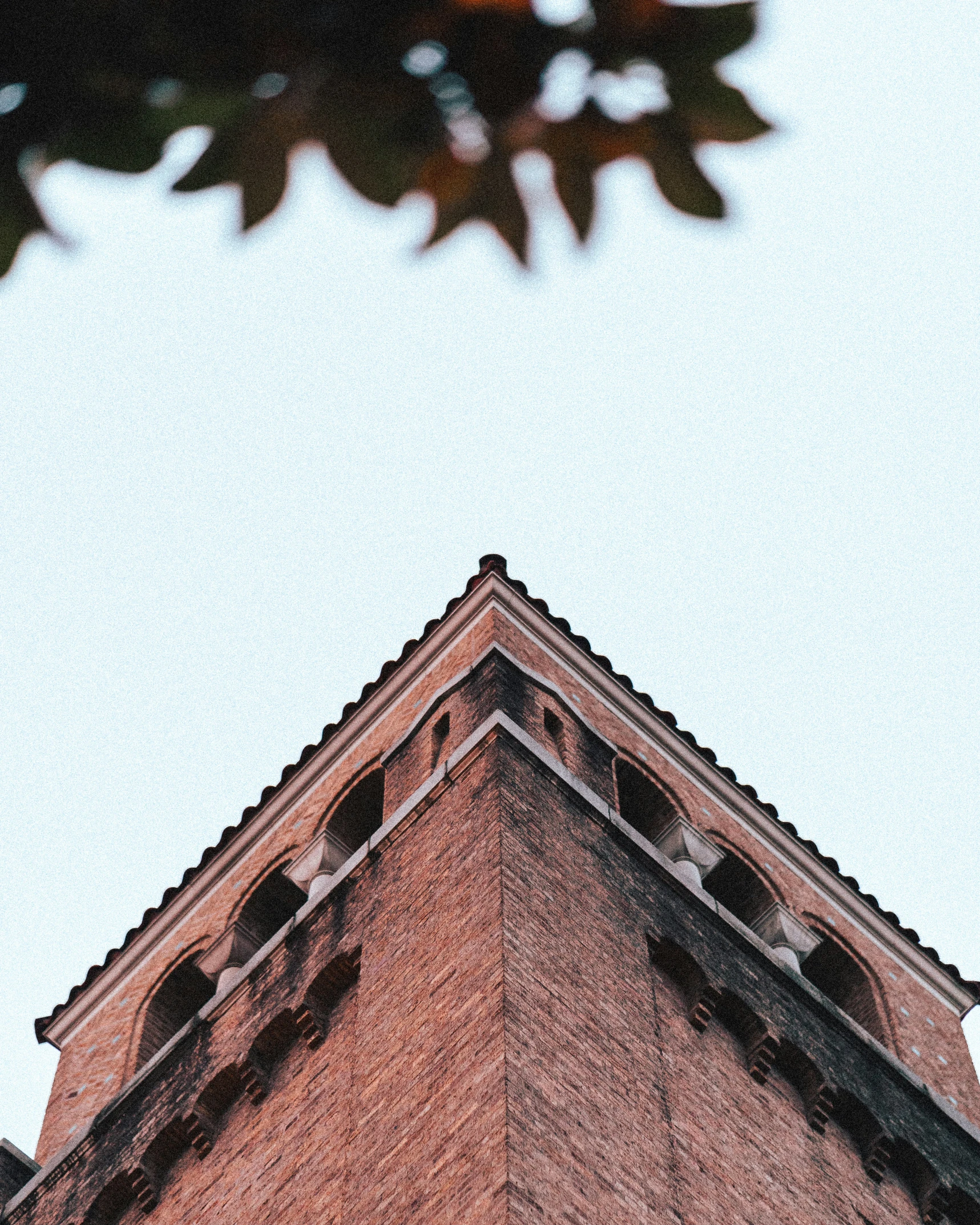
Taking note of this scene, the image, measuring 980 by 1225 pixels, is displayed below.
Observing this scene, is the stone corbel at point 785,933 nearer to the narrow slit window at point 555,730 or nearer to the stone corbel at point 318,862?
the narrow slit window at point 555,730

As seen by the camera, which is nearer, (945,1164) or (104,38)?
(104,38)

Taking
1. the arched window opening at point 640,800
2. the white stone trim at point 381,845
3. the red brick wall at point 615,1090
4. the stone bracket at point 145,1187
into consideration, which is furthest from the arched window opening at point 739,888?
the stone bracket at point 145,1187

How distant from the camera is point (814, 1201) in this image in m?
12.1

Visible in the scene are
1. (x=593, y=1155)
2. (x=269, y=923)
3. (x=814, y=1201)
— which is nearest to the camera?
(x=593, y=1155)

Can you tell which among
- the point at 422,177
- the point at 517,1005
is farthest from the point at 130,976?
the point at 422,177

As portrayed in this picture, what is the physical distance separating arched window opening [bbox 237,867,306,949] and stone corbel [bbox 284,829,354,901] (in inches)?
16.2

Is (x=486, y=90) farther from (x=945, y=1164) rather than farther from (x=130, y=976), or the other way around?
(x=130, y=976)

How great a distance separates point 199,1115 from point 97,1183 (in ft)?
Result: 4.27

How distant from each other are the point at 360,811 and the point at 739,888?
420 centimetres

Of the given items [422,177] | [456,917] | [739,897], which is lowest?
[422,177]

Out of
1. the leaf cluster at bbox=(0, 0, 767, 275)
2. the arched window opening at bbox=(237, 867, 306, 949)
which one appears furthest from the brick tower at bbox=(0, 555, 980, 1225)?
the leaf cluster at bbox=(0, 0, 767, 275)

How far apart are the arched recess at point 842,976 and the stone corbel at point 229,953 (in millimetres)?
6010

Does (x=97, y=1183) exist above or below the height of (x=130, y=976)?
below

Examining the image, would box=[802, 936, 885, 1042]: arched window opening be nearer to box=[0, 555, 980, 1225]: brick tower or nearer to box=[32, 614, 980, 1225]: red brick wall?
box=[0, 555, 980, 1225]: brick tower
